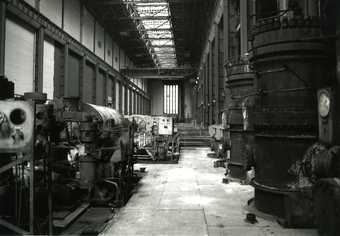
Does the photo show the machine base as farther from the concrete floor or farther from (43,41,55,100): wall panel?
(43,41,55,100): wall panel

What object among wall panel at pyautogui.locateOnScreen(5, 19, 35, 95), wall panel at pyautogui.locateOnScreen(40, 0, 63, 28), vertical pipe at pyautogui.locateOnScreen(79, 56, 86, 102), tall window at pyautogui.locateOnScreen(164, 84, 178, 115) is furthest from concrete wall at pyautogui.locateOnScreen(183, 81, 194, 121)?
wall panel at pyautogui.locateOnScreen(5, 19, 35, 95)

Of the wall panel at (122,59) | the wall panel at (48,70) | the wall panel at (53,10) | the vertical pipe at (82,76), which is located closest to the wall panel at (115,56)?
the wall panel at (122,59)

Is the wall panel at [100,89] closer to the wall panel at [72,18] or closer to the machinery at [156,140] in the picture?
the wall panel at [72,18]

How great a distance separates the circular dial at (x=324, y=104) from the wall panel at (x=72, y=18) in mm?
14804

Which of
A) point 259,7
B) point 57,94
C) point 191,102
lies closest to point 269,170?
point 259,7

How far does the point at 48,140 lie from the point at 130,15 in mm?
18271

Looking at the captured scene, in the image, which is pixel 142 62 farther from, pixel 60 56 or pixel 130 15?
pixel 60 56

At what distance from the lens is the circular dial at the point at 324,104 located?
3.65 metres

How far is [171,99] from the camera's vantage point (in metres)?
45.1

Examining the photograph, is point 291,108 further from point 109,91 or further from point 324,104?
point 109,91

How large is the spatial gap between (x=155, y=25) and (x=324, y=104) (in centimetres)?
2144

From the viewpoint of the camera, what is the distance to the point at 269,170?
15.4 feet

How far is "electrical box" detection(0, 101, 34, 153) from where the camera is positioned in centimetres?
360

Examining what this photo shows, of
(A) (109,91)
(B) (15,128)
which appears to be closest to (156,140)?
(B) (15,128)
